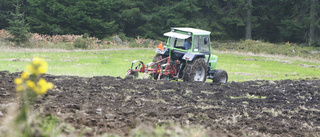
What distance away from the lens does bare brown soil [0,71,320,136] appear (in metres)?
6.64

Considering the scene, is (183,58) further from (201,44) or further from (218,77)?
(218,77)

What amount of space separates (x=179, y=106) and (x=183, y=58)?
A: 5.32 meters

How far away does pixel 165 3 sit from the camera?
4556cm

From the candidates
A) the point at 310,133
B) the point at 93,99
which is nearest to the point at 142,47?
the point at 93,99

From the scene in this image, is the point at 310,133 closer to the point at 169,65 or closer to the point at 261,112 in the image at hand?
the point at 261,112

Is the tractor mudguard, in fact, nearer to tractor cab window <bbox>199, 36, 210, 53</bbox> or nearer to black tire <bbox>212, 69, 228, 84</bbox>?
tractor cab window <bbox>199, 36, 210, 53</bbox>

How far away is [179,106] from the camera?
9180 mm

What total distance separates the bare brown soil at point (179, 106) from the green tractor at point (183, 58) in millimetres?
1099

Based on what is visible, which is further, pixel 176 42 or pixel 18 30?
pixel 18 30

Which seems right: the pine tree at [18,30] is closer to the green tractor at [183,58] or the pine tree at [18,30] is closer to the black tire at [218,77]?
the green tractor at [183,58]

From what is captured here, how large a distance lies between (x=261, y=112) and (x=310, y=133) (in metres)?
2.04

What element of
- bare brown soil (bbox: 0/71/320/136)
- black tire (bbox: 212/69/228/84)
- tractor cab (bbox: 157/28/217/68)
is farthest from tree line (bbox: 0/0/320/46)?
bare brown soil (bbox: 0/71/320/136)

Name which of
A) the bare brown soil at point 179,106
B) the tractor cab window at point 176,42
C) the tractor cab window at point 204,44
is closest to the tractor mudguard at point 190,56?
the tractor cab window at point 204,44

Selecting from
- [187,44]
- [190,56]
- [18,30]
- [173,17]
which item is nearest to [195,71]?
[190,56]
